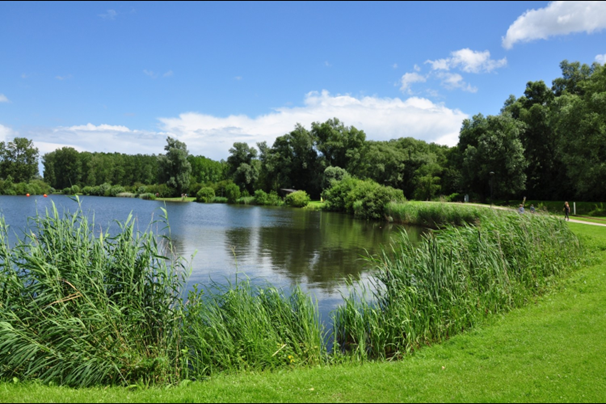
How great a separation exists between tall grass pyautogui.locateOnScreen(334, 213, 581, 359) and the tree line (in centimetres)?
774

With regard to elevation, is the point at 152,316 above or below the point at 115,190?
below

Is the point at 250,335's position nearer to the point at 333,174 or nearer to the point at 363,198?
the point at 363,198

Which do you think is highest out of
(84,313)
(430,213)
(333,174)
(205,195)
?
(333,174)

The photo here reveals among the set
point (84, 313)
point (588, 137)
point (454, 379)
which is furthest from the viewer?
point (588, 137)

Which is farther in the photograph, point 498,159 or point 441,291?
→ point 498,159

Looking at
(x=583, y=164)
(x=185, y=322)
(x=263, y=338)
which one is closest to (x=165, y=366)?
(x=185, y=322)

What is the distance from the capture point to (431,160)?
64.3 meters

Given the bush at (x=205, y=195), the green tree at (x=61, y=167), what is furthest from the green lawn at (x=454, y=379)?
the green tree at (x=61, y=167)

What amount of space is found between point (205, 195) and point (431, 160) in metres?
48.1

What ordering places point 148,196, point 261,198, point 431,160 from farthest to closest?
point 148,196, point 261,198, point 431,160

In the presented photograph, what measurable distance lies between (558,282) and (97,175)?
381 feet

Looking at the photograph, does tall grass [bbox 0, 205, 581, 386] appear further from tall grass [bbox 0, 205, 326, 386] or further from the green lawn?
the green lawn

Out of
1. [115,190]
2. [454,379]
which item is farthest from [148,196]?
[454,379]

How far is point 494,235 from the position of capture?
40.7 feet
